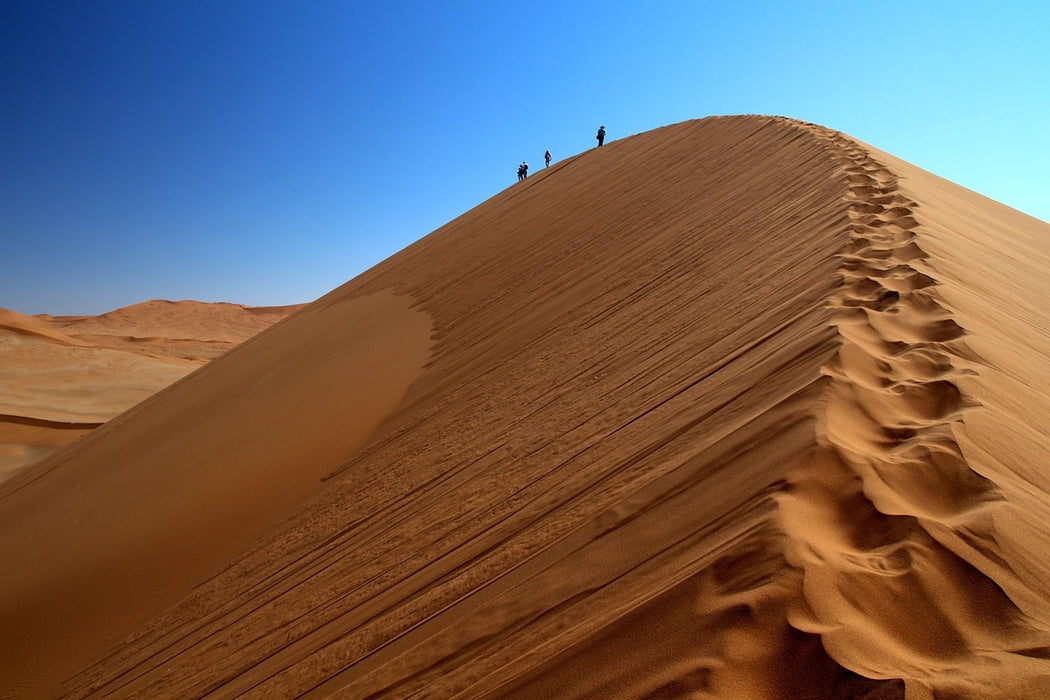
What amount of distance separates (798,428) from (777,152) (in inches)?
291

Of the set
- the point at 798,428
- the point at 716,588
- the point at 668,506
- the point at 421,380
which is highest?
the point at 421,380

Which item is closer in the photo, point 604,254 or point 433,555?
point 433,555

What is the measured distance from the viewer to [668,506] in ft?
7.18

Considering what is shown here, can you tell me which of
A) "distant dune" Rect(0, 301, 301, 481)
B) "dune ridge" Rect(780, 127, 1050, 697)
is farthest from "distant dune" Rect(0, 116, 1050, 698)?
"distant dune" Rect(0, 301, 301, 481)

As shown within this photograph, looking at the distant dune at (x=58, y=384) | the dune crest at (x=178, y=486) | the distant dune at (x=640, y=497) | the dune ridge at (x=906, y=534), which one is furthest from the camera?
the distant dune at (x=58, y=384)

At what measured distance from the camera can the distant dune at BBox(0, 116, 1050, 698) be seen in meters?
1.57

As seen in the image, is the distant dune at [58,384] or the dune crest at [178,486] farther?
the distant dune at [58,384]

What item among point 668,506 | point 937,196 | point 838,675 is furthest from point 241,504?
point 937,196

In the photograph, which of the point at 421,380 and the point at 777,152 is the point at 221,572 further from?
the point at 777,152

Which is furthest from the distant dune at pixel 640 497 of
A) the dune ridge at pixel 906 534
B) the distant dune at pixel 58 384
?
the distant dune at pixel 58 384

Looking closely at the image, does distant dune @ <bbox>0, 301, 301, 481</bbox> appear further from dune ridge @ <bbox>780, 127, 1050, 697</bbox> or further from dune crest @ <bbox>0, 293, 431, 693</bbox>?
dune ridge @ <bbox>780, 127, 1050, 697</bbox>

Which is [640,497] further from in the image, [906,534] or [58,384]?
[58,384]

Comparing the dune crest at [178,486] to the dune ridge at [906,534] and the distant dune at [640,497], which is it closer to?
the distant dune at [640,497]

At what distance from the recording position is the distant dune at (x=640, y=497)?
5.15ft
